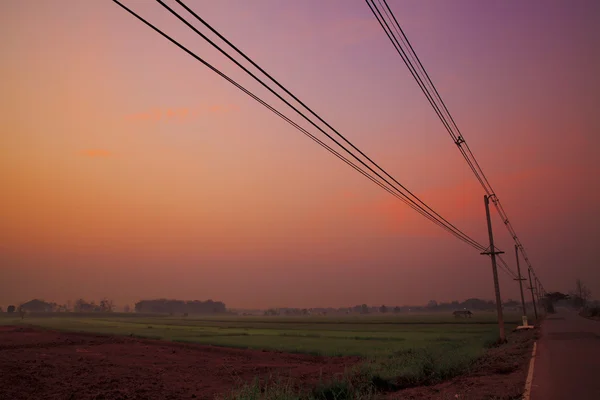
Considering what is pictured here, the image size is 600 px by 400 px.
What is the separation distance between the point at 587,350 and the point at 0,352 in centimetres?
4720

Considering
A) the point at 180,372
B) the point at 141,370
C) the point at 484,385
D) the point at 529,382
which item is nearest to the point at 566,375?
the point at 529,382

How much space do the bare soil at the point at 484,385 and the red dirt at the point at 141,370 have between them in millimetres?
4286

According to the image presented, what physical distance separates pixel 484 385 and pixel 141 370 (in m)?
23.5

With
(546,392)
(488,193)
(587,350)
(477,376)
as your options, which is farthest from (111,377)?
(488,193)

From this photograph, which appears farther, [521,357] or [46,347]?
[46,347]

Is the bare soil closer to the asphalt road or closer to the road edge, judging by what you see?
the road edge

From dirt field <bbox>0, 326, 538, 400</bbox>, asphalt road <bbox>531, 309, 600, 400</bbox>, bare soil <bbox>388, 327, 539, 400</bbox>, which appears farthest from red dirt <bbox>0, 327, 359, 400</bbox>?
asphalt road <bbox>531, 309, 600, 400</bbox>

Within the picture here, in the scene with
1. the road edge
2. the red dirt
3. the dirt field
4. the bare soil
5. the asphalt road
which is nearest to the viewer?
the road edge

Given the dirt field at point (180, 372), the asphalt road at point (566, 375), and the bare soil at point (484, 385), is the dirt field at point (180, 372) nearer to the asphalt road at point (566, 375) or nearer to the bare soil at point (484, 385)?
the bare soil at point (484, 385)

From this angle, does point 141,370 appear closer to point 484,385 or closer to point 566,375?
point 484,385

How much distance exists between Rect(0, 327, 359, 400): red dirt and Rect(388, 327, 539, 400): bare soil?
4.29 m

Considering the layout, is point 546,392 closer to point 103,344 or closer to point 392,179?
point 392,179

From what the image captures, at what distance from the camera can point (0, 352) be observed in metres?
36.1

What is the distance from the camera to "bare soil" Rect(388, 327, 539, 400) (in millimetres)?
12778
